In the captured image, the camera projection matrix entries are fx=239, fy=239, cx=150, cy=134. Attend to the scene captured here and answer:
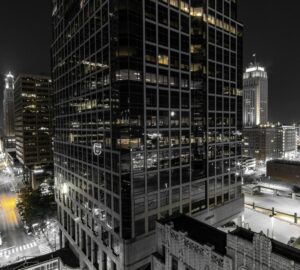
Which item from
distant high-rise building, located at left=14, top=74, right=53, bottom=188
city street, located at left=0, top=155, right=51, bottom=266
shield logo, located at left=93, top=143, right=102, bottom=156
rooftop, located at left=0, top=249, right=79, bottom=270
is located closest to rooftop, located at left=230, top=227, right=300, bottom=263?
shield logo, located at left=93, top=143, right=102, bottom=156

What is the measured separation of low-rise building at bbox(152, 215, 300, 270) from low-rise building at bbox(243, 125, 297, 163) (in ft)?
540

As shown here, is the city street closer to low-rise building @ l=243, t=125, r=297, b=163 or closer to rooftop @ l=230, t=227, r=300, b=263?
rooftop @ l=230, t=227, r=300, b=263

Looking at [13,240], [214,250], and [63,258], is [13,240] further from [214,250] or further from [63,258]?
[214,250]

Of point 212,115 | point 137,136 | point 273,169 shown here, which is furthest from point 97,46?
point 273,169

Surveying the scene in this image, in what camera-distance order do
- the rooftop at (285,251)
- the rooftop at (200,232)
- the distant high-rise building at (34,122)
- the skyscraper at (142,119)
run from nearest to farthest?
1. the rooftop at (285,251)
2. the rooftop at (200,232)
3. the skyscraper at (142,119)
4. the distant high-rise building at (34,122)

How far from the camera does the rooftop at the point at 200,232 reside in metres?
26.2

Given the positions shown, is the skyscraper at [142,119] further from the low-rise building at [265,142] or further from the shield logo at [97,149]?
the low-rise building at [265,142]

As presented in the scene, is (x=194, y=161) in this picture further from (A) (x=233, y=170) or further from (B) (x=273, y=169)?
(B) (x=273, y=169)

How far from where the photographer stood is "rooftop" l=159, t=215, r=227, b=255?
2617 cm

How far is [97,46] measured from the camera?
45219mm

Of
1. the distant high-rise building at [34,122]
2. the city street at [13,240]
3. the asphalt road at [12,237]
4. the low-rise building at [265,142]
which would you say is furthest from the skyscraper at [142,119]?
the low-rise building at [265,142]

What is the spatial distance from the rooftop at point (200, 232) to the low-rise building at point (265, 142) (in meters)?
164

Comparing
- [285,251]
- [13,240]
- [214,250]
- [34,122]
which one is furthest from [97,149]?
[34,122]

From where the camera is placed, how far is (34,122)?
138m
